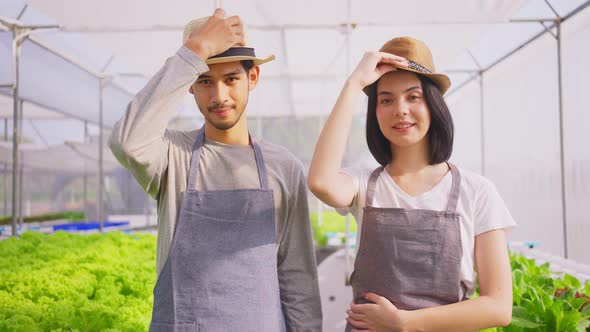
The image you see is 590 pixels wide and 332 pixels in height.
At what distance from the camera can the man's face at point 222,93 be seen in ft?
4.91

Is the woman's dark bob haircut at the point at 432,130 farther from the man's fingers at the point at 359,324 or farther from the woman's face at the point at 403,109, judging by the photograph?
the man's fingers at the point at 359,324

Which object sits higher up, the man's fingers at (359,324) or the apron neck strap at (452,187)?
the apron neck strap at (452,187)

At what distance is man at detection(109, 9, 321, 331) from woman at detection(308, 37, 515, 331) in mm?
222

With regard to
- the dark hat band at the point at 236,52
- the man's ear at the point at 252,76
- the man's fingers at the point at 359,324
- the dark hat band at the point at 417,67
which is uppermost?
the dark hat band at the point at 236,52

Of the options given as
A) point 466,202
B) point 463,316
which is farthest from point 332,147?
point 463,316

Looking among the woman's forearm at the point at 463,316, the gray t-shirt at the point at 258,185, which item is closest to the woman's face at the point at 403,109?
the gray t-shirt at the point at 258,185

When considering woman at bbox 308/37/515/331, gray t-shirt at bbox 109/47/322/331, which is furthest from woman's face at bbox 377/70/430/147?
gray t-shirt at bbox 109/47/322/331

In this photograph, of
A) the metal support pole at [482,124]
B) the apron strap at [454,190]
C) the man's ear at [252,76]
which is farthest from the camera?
A: the metal support pole at [482,124]

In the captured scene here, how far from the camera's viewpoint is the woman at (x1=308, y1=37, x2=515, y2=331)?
133cm

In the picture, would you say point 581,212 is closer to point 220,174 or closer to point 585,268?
point 585,268

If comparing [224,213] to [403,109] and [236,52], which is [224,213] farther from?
[403,109]

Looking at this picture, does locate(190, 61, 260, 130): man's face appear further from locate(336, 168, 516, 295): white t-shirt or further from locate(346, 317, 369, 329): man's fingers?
locate(346, 317, 369, 329): man's fingers

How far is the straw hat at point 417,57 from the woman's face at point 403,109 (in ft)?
0.12

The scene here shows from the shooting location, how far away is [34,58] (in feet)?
26.6
